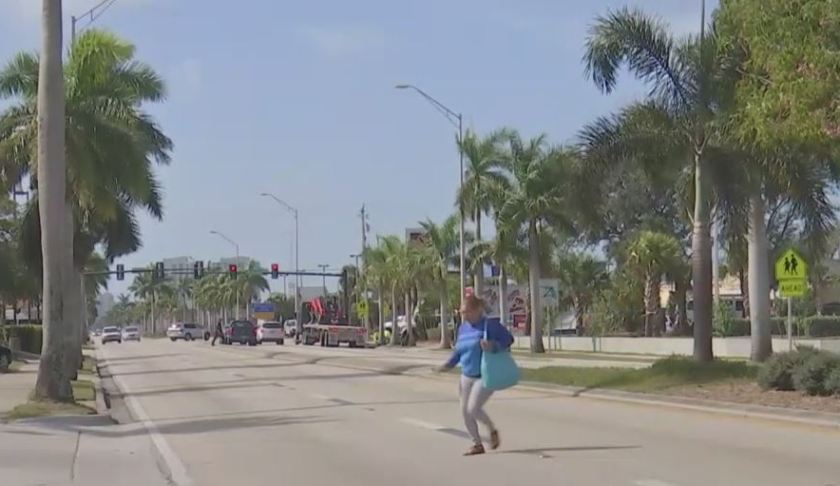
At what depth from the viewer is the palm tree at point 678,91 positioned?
25.2 meters

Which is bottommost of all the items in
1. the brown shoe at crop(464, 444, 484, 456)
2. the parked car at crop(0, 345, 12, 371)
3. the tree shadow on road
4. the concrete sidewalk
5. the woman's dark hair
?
the concrete sidewalk

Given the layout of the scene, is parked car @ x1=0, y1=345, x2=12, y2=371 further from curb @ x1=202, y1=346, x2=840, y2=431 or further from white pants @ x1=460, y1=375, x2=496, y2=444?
white pants @ x1=460, y1=375, x2=496, y2=444

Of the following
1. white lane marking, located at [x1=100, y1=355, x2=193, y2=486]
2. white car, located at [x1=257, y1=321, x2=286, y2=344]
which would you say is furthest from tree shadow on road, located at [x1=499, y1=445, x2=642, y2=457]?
white car, located at [x1=257, y1=321, x2=286, y2=344]

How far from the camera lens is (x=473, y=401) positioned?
1376 cm

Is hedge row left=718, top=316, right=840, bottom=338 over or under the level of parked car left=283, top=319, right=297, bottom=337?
under

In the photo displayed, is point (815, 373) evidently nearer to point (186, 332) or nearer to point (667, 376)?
point (667, 376)

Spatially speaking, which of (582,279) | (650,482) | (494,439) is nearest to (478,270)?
(582,279)

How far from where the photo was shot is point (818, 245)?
2598 cm

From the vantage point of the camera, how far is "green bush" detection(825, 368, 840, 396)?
19375mm

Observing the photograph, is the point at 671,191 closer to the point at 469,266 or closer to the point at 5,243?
the point at 469,266

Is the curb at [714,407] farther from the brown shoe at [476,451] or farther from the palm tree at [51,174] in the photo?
the palm tree at [51,174]

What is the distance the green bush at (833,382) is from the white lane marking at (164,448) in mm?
10751

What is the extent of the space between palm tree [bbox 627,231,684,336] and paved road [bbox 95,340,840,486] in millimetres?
34173

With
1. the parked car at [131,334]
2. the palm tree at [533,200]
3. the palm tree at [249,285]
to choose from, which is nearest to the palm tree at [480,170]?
the palm tree at [533,200]
